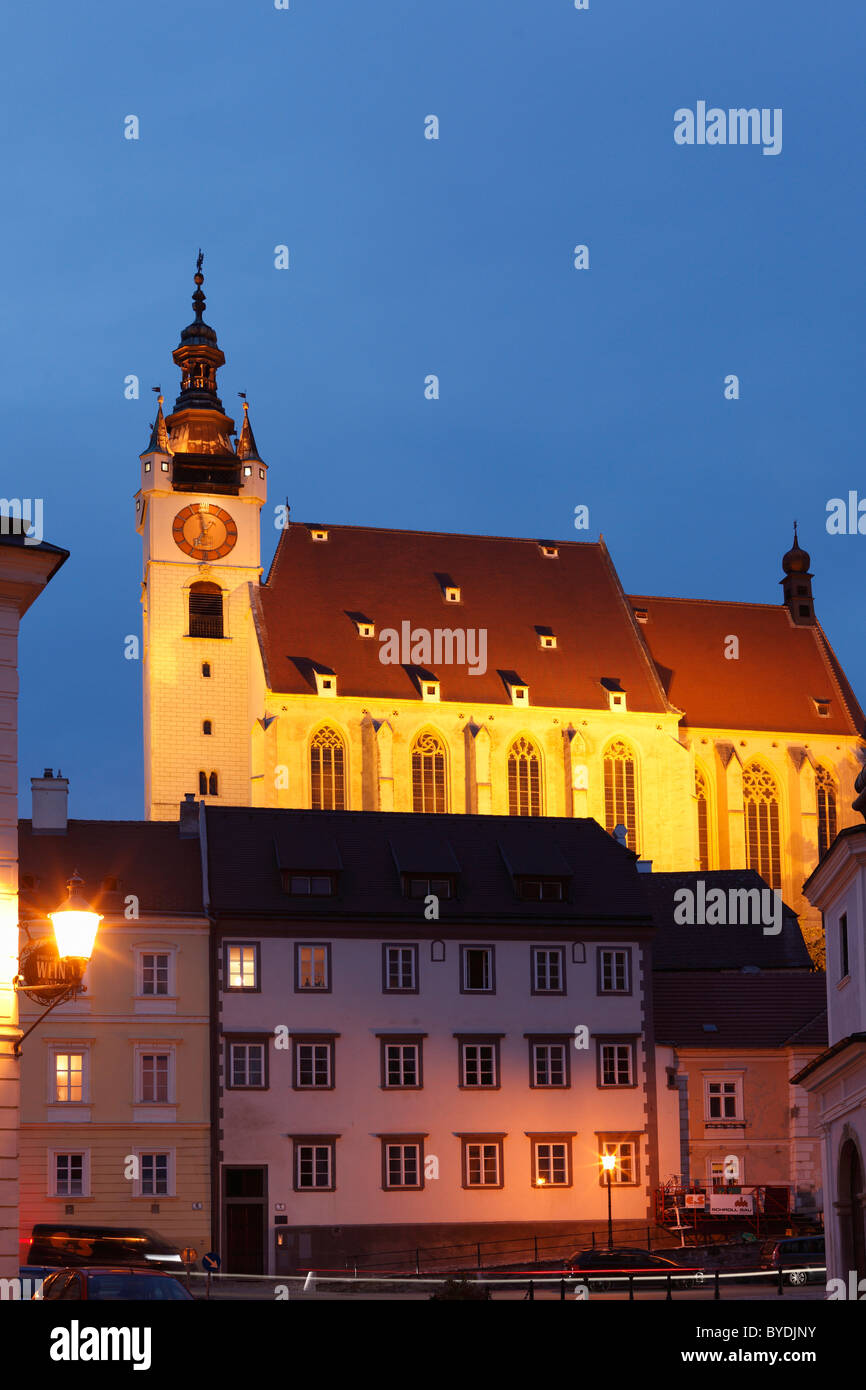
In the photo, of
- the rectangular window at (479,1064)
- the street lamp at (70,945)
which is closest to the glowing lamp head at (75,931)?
the street lamp at (70,945)

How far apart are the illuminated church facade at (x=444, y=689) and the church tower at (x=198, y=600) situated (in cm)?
10

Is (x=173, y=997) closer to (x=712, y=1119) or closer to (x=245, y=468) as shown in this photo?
(x=712, y=1119)

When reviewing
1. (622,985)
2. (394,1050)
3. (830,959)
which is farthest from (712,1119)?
(830,959)

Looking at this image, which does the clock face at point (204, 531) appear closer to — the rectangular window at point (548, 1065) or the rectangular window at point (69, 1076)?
the rectangular window at point (548, 1065)

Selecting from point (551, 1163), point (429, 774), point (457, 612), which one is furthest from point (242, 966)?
point (457, 612)

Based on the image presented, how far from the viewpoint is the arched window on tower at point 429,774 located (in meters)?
97.4

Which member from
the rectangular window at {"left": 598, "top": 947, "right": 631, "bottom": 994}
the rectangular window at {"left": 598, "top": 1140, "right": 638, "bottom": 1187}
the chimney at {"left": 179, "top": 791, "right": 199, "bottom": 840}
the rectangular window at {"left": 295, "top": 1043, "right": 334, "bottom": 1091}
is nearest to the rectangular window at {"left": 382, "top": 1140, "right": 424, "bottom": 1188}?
the rectangular window at {"left": 295, "top": 1043, "right": 334, "bottom": 1091}

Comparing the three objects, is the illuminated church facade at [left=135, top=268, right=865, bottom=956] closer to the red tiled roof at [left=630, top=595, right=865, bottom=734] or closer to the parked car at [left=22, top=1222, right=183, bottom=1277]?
the red tiled roof at [left=630, top=595, right=865, bottom=734]

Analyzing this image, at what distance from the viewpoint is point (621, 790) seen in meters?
100

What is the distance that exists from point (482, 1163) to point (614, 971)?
6301mm

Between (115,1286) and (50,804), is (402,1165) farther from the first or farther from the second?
(115,1286)
